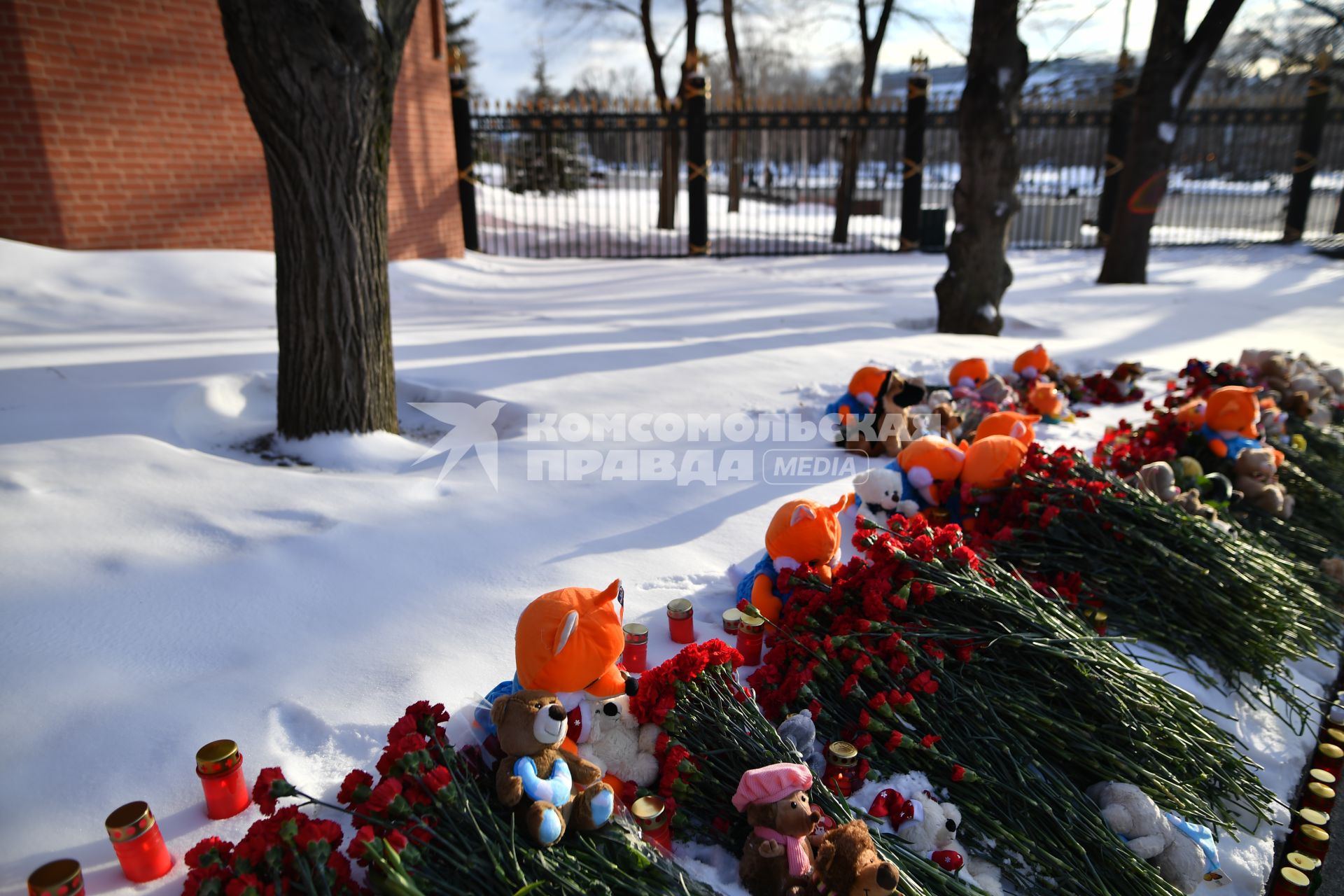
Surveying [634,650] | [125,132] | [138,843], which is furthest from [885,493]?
[125,132]

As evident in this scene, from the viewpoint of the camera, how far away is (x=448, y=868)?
1.67 m

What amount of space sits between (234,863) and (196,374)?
361 cm

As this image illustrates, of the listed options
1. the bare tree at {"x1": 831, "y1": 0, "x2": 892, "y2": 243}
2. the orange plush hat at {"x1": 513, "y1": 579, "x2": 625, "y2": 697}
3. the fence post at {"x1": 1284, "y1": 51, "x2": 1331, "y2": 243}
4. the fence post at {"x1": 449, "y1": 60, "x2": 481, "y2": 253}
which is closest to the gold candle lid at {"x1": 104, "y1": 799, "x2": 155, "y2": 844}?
the orange plush hat at {"x1": 513, "y1": 579, "x2": 625, "y2": 697}

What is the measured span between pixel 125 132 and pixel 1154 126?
11464 mm

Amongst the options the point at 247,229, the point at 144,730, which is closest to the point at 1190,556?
the point at 144,730

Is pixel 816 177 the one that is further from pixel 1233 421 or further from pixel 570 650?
pixel 570 650

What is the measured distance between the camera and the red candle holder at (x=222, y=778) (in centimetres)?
183

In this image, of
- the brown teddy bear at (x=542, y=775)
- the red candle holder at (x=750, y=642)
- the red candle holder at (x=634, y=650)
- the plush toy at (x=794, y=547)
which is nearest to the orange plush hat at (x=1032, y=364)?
the plush toy at (x=794, y=547)

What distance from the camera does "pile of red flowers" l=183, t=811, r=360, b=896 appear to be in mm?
1547

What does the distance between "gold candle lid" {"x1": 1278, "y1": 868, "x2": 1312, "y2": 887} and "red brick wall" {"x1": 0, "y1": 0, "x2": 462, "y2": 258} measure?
8433 mm

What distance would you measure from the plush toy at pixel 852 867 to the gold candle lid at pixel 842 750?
275 mm

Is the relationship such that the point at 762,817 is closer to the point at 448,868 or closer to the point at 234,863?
the point at 448,868

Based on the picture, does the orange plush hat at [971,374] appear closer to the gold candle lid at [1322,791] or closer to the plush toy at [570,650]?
the gold candle lid at [1322,791]

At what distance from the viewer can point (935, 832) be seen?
1.98 meters
